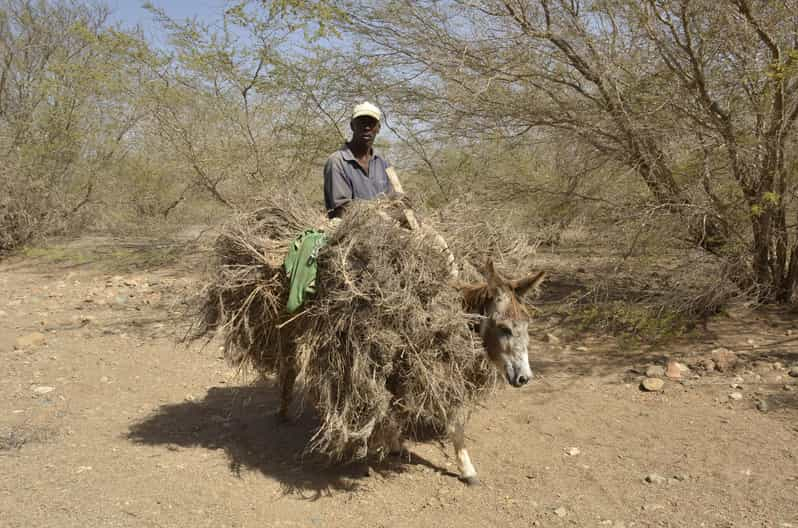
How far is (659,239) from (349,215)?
15.8 ft

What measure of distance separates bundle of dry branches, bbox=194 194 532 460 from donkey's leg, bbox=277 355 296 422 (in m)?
0.47

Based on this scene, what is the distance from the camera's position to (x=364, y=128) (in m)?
4.33

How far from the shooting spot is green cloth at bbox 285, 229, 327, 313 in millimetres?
3729

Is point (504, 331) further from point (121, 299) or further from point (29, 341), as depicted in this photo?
point (121, 299)

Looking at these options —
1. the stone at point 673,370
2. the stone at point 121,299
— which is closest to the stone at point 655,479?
the stone at point 673,370

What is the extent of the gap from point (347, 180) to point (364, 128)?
397 mm

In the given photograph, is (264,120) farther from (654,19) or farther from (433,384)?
(433,384)

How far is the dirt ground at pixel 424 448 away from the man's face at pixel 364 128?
1.77 meters

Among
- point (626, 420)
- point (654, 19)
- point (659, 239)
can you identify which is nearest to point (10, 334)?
point (626, 420)

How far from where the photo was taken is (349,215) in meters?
3.65

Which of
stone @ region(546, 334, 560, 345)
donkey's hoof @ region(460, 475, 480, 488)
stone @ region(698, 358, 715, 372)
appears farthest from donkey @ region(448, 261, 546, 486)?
stone @ region(546, 334, 560, 345)

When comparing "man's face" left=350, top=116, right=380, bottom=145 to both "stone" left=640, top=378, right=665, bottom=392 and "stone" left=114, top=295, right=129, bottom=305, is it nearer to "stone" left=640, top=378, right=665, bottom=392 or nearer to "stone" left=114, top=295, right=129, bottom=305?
"stone" left=640, top=378, right=665, bottom=392

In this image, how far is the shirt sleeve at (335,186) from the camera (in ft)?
13.7

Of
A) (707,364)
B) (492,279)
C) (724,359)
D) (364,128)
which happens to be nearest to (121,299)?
(364,128)
